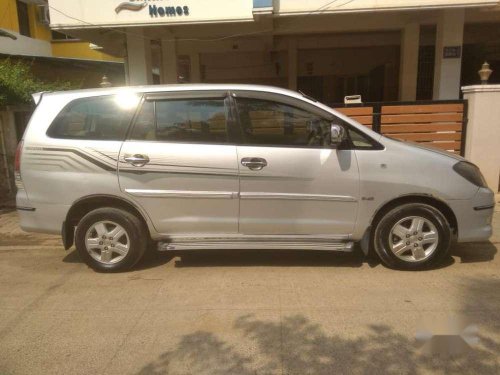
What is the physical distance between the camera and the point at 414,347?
3092 millimetres

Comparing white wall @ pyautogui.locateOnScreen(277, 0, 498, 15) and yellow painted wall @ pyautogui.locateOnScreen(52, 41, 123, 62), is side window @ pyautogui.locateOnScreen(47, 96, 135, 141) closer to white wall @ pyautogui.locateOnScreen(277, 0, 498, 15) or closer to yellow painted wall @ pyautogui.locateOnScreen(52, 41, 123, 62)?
white wall @ pyautogui.locateOnScreen(277, 0, 498, 15)

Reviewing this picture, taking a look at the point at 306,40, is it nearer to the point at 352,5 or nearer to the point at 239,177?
the point at 352,5

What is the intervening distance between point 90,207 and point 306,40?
34.7ft

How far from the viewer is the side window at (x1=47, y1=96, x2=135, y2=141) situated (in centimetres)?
441

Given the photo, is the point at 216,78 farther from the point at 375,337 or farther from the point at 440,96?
the point at 375,337

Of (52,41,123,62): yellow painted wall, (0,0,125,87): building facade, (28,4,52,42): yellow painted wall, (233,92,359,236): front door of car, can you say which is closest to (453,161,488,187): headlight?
(233,92,359,236): front door of car

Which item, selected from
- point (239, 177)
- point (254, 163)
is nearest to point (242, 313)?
point (239, 177)

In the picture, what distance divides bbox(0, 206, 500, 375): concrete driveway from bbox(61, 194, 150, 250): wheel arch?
496mm

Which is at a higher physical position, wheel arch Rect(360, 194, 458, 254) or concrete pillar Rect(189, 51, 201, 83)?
concrete pillar Rect(189, 51, 201, 83)

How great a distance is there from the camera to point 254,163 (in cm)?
427

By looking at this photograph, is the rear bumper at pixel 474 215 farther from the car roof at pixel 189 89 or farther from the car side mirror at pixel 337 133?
the car roof at pixel 189 89

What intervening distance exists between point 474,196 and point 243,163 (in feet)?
7.32

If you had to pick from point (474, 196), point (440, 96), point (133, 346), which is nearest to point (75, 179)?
point (133, 346)

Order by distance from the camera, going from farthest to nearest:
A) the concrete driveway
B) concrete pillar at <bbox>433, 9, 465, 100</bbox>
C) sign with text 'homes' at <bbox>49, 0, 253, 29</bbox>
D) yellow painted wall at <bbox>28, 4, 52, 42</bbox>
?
yellow painted wall at <bbox>28, 4, 52, 42</bbox> < concrete pillar at <bbox>433, 9, 465, 100</bbox> < sign with text 'homes' at <bbox>49, 0, 253, 29</bbox> < the concrete driveway
